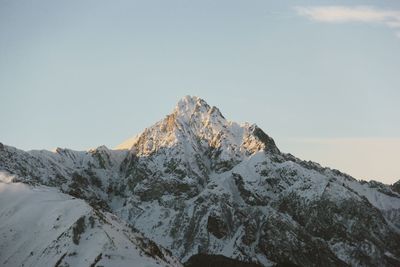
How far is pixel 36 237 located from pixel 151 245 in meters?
32.4

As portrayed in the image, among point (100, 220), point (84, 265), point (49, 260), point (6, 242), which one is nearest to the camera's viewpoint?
point (84, 265)

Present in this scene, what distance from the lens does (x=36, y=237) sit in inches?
7190

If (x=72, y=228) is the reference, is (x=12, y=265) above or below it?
below

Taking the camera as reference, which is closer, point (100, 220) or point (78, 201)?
point (100, 220)

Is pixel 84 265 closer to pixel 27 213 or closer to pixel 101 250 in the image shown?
pixel 101 250

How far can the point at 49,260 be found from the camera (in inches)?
6531

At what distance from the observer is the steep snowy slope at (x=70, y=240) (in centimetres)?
15925

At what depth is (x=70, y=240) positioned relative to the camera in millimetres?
166250

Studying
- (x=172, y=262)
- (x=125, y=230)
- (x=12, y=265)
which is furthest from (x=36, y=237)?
(x=172, y=262)

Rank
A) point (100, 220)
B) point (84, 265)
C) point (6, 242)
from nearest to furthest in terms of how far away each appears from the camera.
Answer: point (84, 265), point (100, 220), point (6, 242)

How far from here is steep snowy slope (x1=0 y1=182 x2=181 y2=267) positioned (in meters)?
159

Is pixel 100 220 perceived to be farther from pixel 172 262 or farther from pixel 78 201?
pixel 172 262

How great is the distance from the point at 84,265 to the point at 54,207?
1606 inches

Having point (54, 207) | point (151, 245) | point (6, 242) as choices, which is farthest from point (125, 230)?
point (6, 242)
